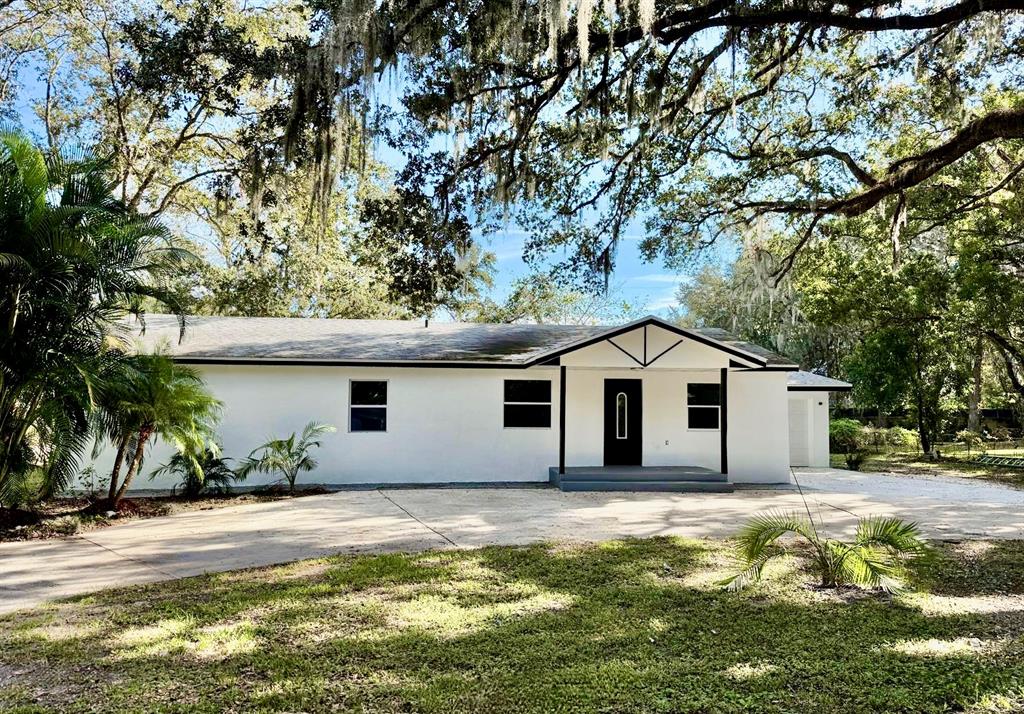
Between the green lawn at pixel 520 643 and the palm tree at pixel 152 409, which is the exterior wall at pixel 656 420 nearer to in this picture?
the palm tree at pixel 152 409

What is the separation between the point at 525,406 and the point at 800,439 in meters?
8.53

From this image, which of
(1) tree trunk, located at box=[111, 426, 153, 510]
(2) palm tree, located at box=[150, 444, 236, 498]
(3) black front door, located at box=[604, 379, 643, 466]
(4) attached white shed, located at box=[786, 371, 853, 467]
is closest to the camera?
(1) tree trunk, located at box=[111, 426, 153, 510]

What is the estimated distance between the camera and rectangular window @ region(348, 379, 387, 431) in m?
13.1

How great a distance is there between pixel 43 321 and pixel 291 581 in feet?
17.0

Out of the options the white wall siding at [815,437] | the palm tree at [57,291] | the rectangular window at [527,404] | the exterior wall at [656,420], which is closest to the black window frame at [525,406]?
the rectangular window at [527,404]

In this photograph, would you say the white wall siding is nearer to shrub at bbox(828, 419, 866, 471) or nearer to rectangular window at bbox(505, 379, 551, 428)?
shrub at bbox(828, 419, 866, 471)

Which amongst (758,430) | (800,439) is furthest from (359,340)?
(800,439)

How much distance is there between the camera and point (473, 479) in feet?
43.7

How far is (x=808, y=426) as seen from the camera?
57.9ft

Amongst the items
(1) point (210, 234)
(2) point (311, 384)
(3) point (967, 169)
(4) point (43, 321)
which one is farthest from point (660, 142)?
(1) point (210, 234)

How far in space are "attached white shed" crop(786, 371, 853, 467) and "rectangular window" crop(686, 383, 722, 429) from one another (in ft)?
14.1

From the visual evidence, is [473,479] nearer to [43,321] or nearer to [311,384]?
[311,384]

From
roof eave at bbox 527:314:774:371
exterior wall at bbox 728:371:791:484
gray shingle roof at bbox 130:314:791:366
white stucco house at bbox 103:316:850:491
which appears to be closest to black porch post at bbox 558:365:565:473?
white stucco house at bbox 103:316:850:491

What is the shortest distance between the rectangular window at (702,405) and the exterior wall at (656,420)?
109 mm
